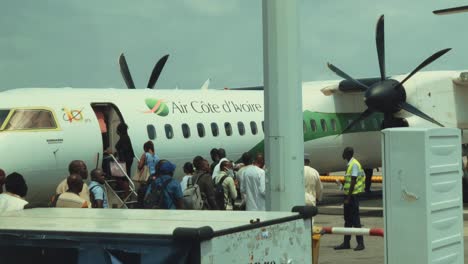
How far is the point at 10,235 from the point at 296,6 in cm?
319

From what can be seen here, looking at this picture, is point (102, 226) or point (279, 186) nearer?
point (102, 226)

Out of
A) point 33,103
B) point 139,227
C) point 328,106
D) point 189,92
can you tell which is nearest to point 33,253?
point 139,227

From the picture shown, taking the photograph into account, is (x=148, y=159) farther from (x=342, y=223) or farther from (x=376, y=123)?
(x=376, y=123)

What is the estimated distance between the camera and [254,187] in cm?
1341

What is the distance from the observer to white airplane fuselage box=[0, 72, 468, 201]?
1554 cm

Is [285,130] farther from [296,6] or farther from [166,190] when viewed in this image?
[166,190]

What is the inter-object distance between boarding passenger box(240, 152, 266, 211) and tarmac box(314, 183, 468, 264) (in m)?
1.27

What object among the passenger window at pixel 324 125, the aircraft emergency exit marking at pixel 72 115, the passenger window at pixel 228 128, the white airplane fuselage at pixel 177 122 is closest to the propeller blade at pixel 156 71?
the white airplane fuselage at pixel 177 122

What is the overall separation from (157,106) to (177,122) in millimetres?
541

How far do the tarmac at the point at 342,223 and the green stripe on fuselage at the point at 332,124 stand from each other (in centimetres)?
186

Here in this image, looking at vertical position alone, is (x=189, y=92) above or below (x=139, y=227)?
above

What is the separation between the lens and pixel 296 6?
700 centimetres

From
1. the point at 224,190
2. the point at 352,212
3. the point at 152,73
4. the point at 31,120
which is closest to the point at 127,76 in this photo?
the point at 152,73

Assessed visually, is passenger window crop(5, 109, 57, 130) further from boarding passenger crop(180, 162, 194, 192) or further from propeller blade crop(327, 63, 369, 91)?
propeller blade crop(327, 63, 369, 91)
